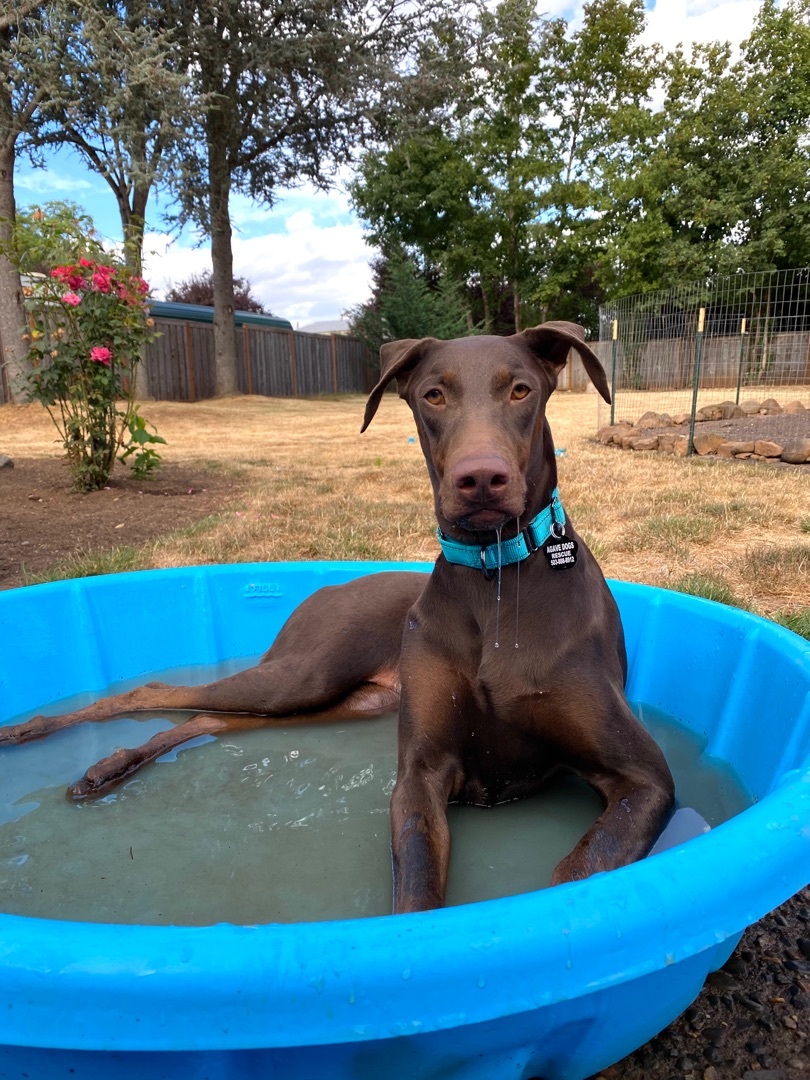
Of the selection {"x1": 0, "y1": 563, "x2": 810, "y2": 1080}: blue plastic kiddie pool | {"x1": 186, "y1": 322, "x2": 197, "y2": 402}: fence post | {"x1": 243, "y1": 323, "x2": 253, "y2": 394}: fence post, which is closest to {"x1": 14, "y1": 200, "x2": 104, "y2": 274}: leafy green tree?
{"x1": 0, "y1": 563, "x2": 810, "y2": 1080}: blue plastic kiddie pool

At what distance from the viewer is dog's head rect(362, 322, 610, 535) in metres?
1.88

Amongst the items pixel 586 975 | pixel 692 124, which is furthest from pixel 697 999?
pixel 692 124

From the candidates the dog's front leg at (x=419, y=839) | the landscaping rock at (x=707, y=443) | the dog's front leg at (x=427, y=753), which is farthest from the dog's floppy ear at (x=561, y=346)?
the landscaping rock at (x=707, y=443)

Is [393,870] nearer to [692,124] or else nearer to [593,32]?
[692,124]

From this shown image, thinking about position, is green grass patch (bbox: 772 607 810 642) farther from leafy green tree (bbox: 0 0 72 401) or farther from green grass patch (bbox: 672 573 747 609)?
leafy green tree (bbox: 0 0 72 401)

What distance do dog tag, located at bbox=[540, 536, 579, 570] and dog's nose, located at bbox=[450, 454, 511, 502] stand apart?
0.40m

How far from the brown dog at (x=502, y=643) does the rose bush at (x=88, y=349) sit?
4570mm

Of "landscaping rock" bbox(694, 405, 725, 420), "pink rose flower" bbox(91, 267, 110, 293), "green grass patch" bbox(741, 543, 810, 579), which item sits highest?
"pink rose flower" bbox(91, 267, 110, 293)

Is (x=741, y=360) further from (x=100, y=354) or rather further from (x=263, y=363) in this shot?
(x=263, y=363)

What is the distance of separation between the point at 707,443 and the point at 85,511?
7.06 m

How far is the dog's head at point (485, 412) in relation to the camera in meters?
1.88

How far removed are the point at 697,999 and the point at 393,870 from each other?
703mm

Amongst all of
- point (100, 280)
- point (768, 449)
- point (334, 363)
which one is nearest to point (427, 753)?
point (100, 280)

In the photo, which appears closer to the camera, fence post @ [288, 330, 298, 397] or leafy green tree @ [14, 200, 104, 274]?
leafy green tree @ [14, 200, 104, 274]
